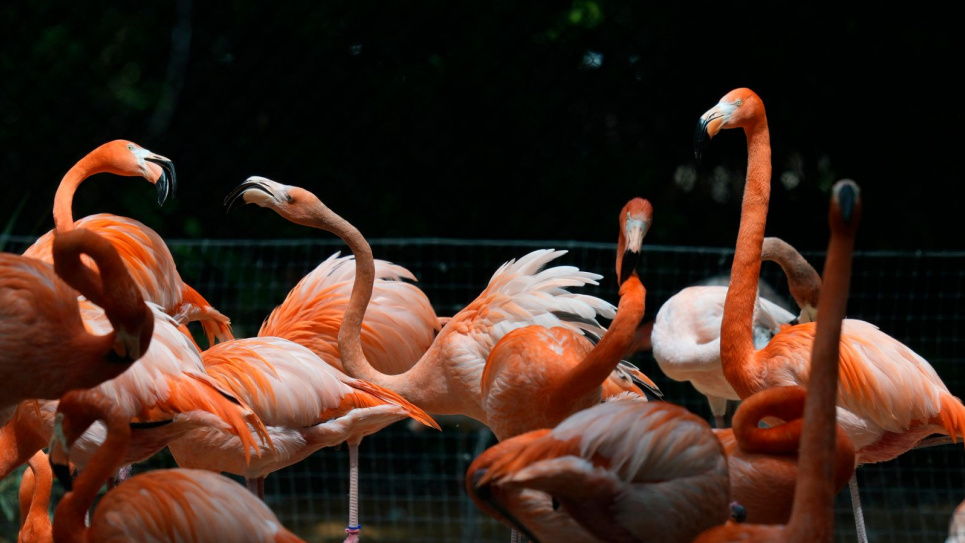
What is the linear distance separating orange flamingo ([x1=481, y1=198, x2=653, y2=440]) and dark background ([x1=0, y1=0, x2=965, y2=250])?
7.60ft

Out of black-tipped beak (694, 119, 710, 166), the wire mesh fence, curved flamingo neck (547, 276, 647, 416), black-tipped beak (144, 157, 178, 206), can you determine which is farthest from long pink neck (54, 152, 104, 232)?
black-tipped beak (694, 119, 710, 166)

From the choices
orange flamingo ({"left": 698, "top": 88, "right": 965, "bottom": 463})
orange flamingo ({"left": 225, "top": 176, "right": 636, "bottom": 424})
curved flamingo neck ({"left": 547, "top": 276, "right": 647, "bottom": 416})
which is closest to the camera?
curved flamingo neck ({"left": 547, "top": 276, "right": 647, "bottom": 416})

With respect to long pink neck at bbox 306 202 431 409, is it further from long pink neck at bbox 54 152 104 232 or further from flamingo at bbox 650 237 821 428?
flamingo at bbox 650 237 821 428

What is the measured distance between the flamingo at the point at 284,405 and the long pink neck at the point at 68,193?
0.74 m

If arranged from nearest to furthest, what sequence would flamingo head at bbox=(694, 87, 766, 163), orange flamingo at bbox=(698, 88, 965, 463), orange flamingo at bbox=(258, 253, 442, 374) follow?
orange flamingo at bbox=(698, 88, 965, 463) < flamingo head at bbox=(694, 87, 766, 163) < orange flamingo at bbox=(258, 253, 442, 374)

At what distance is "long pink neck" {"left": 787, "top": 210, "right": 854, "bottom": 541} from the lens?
6.47ft

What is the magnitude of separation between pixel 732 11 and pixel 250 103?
2307 mm

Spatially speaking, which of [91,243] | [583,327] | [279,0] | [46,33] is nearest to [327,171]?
[279,0]

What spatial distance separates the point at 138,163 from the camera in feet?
12.2

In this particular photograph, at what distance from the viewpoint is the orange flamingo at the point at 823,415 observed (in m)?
1.97

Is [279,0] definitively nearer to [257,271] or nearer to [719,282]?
[257,271]

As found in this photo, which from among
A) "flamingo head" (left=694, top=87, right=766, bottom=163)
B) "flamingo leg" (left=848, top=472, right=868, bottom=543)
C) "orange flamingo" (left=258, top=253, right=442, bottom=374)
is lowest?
"flamingo leg" (left=848, top=472, right=868, bottom=543)

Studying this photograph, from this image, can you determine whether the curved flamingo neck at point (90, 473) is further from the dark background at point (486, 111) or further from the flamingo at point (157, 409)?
the dark background at point (486, 111)

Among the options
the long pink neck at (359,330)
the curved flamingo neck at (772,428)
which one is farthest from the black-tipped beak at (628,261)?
the long pink neck at (359,330)
